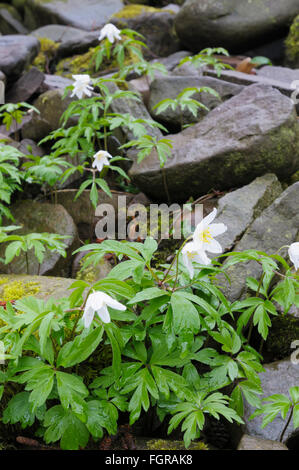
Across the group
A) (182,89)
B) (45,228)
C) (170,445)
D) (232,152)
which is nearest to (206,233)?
(170,445)

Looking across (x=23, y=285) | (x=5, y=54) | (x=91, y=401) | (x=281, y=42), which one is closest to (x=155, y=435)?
(x=91, y=401)

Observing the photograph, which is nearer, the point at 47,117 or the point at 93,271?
the point at 93,271

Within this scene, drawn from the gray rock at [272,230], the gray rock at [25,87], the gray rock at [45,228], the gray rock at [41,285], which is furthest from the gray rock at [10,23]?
the gray rock at [272,230]

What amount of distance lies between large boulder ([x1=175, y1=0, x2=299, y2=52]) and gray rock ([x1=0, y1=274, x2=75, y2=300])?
237 inches

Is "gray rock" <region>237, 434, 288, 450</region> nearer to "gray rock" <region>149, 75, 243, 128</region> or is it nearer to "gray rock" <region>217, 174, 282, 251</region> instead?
"gray rock" <region>217, 174, 282, 251</region>

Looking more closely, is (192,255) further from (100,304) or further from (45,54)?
(45,54)

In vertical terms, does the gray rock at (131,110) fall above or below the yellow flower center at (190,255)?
below

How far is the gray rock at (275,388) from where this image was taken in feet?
8.49

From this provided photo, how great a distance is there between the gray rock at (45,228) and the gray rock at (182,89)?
1856mm

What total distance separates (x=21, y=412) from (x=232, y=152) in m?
2.81

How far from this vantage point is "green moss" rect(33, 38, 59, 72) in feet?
25.8

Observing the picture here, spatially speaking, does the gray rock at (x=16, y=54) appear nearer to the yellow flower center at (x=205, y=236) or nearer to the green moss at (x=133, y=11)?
the green moss at (x=133, y=11)

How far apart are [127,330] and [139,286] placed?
257 mm

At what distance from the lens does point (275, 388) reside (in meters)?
2.78
